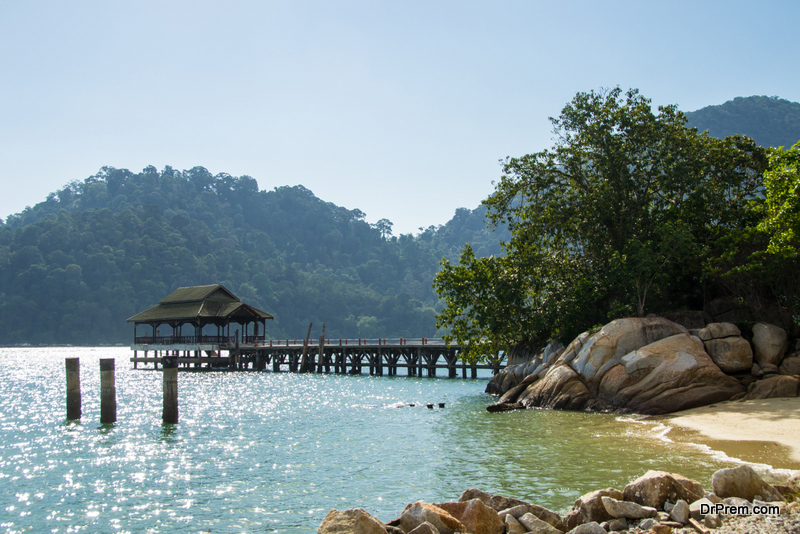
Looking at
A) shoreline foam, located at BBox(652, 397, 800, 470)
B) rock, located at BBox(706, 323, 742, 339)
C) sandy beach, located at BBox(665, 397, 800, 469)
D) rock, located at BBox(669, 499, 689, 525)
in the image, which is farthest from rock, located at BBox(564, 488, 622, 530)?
rock, located at BBox(706, 323, 742, 339)

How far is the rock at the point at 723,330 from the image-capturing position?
74.0 feet

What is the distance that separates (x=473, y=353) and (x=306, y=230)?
17039cm

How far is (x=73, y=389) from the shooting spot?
24.2 metres

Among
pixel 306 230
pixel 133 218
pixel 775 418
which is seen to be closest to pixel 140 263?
pixel 133 218

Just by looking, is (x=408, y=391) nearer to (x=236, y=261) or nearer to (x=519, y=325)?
(x=519, y=325)

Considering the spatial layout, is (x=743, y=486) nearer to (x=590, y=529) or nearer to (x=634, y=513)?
(x=634, y=513)

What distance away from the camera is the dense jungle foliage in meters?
→ 24.9

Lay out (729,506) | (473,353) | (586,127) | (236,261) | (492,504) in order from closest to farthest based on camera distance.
A: 1. (729,506)
2. (492,504)
3. (586,127)
4. (473,353)
5. (236,261)

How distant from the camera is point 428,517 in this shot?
8.55 metres

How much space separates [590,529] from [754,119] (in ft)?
711

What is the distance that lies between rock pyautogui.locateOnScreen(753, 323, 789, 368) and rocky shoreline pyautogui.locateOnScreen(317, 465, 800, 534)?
14.2 meters

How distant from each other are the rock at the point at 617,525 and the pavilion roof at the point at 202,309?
46137 millimetres

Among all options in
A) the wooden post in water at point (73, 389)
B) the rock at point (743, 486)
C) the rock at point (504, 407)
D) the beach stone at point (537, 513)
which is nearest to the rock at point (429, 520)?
the beach stone at point (537, 513)

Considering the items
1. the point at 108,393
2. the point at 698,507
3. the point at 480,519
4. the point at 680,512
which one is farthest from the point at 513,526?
the point at 108,393
